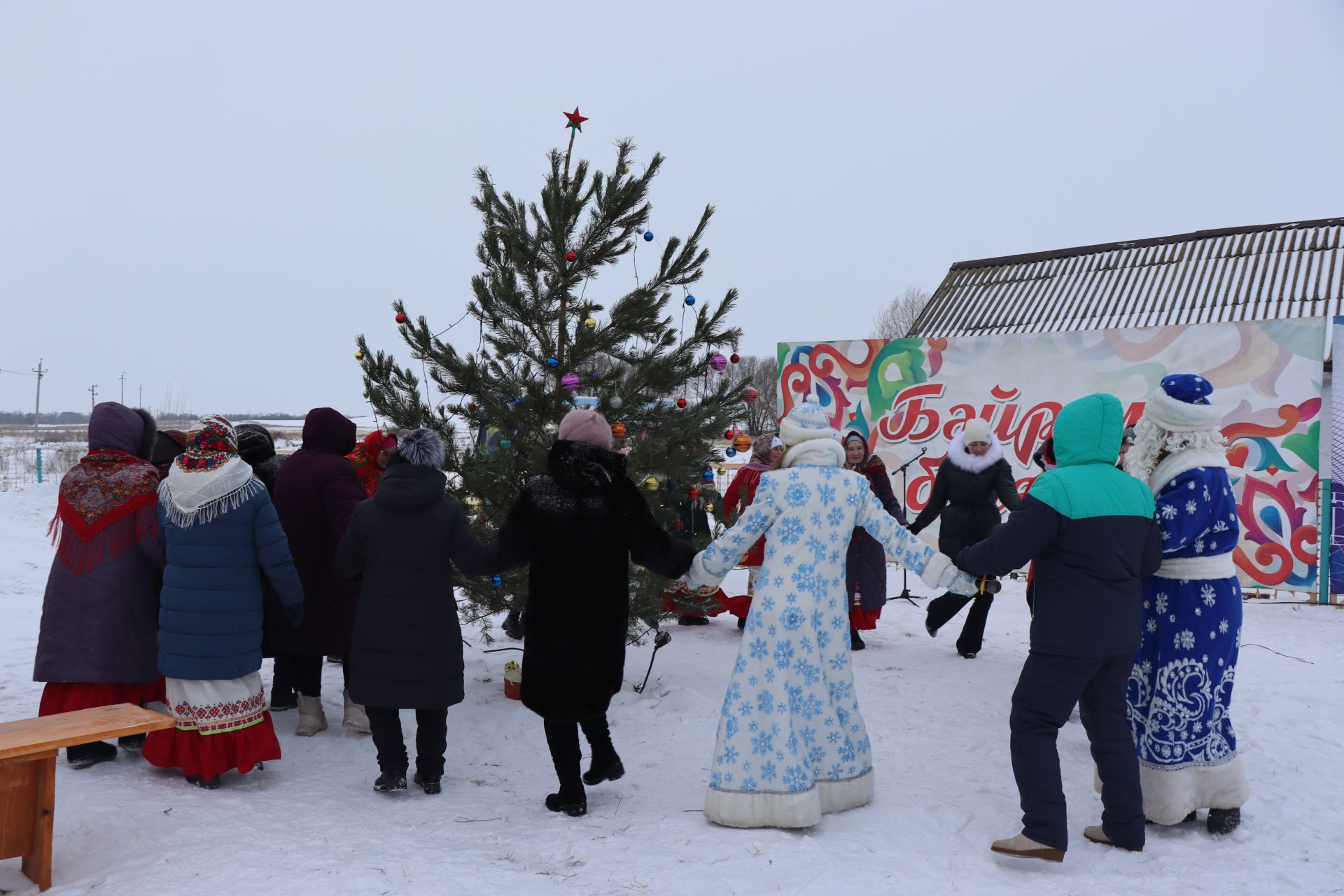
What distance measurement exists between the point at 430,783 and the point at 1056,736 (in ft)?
9.09

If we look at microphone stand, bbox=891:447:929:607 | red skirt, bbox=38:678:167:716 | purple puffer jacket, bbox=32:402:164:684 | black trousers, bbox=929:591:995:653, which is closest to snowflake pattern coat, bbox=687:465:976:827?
purple puffer jacket, bbox=32:402:164:684

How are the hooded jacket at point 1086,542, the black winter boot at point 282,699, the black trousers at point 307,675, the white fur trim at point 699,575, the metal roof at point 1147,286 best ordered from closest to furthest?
1. the hooded jacket at point 1086,542
2. the white fur trim at point 699,575
3. the black trousers at point 307,675
4. the black winter boot at point 282,699
5. the metal roof at point 1147,286

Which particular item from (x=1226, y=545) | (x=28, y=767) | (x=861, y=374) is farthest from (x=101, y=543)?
(x=861, y=374)

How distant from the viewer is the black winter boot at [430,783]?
4250 mm

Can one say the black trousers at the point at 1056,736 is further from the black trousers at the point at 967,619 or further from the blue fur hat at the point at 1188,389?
the black trousers at the point at 967,619

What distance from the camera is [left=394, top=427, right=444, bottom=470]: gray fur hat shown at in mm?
4156

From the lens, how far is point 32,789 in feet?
10.9

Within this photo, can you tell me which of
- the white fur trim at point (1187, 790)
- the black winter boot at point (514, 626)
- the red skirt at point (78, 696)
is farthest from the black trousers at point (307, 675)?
the white fur trim at point (1187, 790)

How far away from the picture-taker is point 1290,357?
28.5 ft

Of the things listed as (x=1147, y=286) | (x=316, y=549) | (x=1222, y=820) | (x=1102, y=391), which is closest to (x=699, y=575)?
(x=316, y=549)

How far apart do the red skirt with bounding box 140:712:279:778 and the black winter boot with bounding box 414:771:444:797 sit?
77 centimetres

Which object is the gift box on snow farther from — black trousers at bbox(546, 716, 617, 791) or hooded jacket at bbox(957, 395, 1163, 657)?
hooded jacket at bbox(957, 395, 1163, 657)

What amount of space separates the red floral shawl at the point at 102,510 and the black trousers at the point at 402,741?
4.76 ft

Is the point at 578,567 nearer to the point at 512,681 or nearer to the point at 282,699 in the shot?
the point at 512,681
